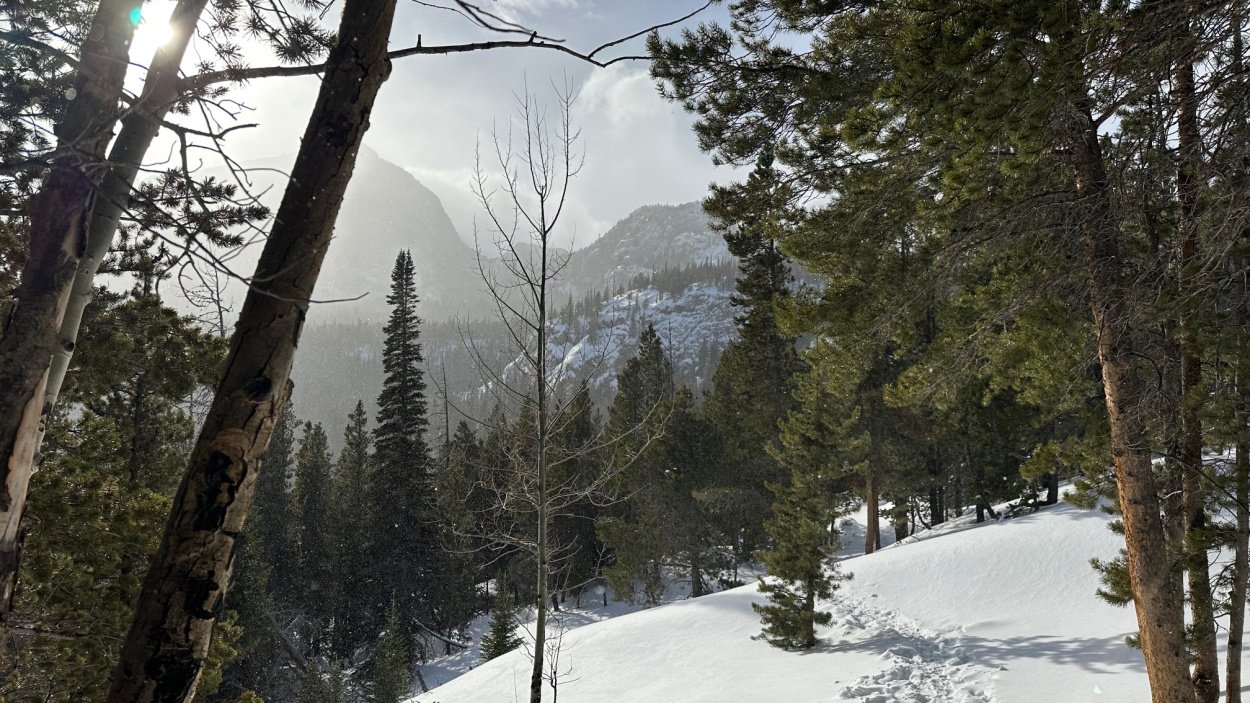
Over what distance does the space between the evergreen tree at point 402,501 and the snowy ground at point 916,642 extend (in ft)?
38.4

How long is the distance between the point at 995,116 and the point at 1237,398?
367 centimetres

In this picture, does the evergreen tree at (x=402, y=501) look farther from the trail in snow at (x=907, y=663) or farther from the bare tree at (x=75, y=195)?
the bare tree at (x=75, y=195)

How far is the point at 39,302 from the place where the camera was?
2.43 meters

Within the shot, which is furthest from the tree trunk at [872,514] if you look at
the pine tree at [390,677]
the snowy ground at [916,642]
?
the pine tree at [390,677]

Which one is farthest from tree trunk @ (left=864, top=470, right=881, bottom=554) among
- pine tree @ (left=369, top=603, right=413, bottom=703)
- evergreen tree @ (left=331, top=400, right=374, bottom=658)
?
evergreen tree @ (left=331, top=400, right=374, bottom=658)

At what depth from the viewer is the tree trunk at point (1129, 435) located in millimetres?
4719

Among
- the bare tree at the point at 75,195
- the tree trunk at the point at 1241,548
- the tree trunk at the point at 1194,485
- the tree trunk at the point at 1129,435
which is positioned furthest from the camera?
the tree trunk at the point at 1241,548

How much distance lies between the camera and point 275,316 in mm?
1775

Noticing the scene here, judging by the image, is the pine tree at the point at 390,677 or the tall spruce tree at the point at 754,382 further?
the tall spruce tree at the point at 754,382

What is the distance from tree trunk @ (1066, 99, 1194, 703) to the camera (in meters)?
4.72

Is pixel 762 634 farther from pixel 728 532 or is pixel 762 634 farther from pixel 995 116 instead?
pixel 728 532

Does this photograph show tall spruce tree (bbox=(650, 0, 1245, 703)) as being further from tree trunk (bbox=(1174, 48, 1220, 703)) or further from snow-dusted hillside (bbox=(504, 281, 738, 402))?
snow-dusted hillside (bbox=(504, 281, 738, 402))

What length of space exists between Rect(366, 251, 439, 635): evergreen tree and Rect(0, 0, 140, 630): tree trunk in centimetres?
2200

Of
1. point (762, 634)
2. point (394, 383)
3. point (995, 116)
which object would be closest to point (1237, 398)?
point (995, 116)
